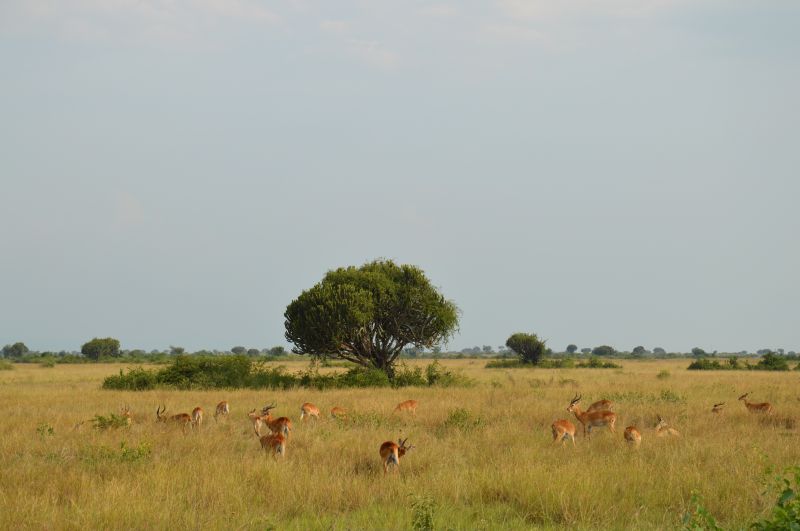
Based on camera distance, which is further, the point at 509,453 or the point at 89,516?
the point at 509,453

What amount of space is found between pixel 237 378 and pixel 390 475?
71.4ft

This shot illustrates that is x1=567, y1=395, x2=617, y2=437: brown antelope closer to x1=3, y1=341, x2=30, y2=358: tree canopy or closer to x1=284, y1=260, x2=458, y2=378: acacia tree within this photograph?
x1=284, y1=260, x2=458, y2=378: acacia tree

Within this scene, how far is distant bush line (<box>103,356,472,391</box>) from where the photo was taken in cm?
2955

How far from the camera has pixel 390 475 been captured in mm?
9961

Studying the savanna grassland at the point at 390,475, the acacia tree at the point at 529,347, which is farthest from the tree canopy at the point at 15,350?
the savanna grassland at the point at 390,475

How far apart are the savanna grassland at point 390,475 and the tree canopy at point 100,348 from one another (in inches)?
3086

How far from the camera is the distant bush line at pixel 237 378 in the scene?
2955 centimetres

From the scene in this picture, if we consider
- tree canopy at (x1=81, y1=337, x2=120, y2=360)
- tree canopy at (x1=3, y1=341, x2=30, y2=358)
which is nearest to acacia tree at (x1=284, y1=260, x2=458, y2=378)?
tree canopy at (x1=81, y1=337, x2=120, y2=360)

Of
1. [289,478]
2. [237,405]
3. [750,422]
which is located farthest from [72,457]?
[750,422]

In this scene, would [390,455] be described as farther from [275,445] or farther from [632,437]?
[632,437]

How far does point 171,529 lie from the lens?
287 inches

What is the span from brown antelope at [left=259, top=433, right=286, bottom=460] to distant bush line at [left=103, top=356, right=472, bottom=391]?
54.7 feet

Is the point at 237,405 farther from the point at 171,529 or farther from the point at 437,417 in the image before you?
the point at 171,529

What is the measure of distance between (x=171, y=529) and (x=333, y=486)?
230cm
